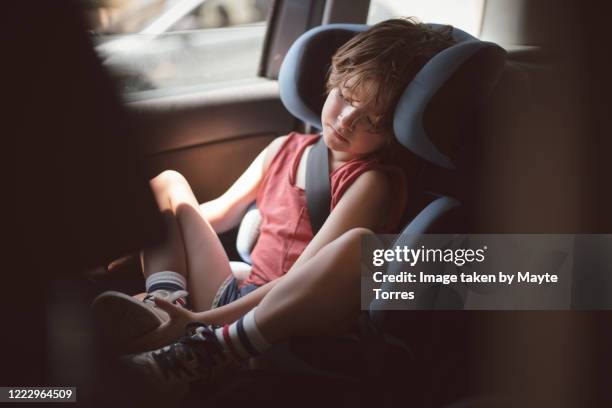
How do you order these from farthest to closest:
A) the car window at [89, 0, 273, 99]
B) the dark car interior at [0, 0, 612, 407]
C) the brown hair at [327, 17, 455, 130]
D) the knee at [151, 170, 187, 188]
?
the car window at [89, 0, 273, 99]
the knee at [151, 170, 187, 188]
the brown hair at [327, 17, 455, 130]
the dark car interior at [0, 0, 612, 407]

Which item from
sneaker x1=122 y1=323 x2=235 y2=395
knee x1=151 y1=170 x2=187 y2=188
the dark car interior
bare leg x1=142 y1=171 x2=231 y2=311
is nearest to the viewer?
the dark car interior

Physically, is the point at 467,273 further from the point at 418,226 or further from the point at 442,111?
the point at 442,111

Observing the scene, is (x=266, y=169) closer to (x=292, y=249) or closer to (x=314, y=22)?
(x=292, y=249)

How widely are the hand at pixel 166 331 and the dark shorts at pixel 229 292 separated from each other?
15 centimetres

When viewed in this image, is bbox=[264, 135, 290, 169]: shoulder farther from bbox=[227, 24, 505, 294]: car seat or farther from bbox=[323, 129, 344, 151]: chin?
bbox=[227, 24, 505, 294]: car seat

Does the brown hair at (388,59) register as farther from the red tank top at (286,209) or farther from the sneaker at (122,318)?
the sneaker at (122,318)

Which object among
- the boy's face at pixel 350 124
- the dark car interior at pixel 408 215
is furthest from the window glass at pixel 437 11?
the boy's face at pixel 350 124

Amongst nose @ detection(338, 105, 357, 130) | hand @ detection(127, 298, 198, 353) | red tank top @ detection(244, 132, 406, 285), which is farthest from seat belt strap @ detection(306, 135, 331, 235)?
hand @ detection(127, 298, 198, 353)

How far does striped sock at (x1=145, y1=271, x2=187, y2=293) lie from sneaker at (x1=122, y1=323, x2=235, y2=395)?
0.65 feet

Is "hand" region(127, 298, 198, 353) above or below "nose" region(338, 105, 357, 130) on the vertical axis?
below

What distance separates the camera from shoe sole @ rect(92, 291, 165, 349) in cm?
125

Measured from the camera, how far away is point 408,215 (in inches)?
57.0

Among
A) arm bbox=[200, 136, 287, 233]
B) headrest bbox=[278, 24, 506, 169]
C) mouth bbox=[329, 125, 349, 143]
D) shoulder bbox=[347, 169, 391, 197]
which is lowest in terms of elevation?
arm bbox=[200, 136, 287, 233]

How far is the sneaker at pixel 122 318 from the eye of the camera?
1253 mm
